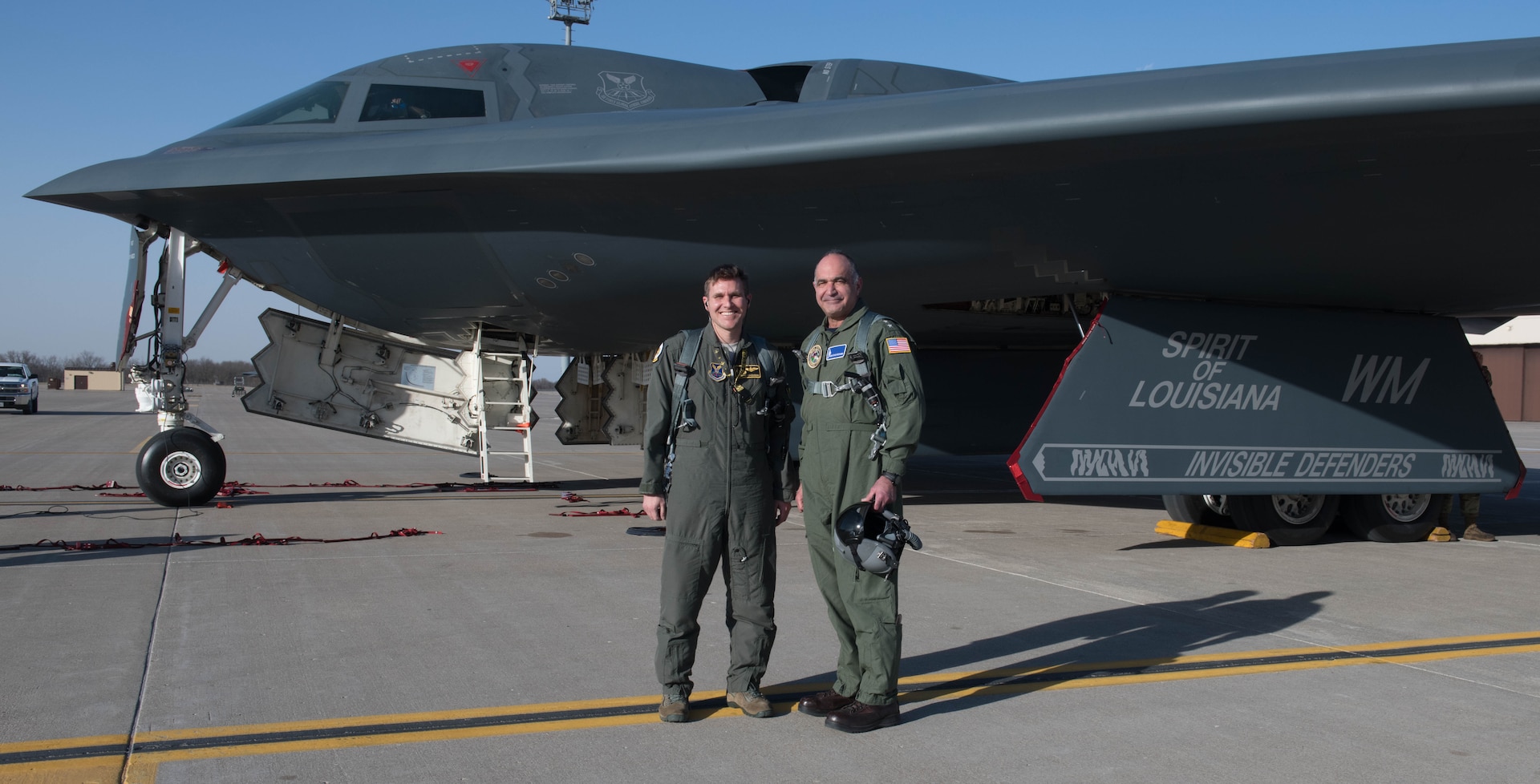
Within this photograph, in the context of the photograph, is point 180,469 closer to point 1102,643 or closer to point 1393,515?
point 1102,643

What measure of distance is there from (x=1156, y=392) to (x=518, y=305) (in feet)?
18.5

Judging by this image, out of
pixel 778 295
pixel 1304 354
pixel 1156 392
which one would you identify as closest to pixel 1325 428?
pixel 1304 354

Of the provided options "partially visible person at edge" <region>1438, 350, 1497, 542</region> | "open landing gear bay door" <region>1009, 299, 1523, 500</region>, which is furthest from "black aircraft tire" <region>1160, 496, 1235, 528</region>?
"partially visible person at edge" <region>1438, 350, 1497, 542</region>

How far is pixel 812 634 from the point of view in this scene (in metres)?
5.60

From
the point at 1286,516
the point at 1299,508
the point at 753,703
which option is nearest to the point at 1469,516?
the point at 1299,508

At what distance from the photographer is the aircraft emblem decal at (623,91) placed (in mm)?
9891

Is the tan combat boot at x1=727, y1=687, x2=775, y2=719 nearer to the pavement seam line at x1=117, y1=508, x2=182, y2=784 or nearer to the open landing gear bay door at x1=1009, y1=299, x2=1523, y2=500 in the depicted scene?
the pavement seam line at x1=117, y1=508, x2=182, y2=784

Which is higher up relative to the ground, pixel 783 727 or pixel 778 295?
pixel 778 295

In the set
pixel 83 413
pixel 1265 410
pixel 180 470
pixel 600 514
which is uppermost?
pixel 1265 410

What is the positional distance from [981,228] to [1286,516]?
148 inches

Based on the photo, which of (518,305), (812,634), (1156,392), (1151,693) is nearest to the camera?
(1151,693)

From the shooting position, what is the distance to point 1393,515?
976cm

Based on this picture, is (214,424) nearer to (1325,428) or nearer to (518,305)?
(518,305)

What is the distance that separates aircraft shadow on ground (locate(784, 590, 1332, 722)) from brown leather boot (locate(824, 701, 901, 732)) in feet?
0.64
